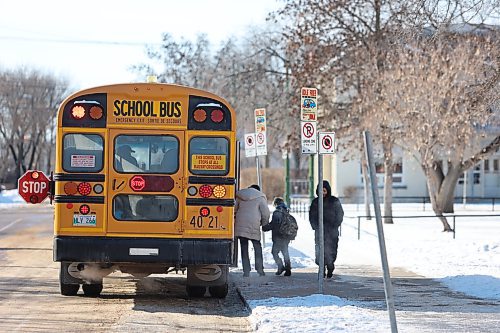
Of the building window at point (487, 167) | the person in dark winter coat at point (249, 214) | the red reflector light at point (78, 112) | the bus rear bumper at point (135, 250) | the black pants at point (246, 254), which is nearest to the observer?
the bus rear bumper at point (135, 250)

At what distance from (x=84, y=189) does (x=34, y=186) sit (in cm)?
115

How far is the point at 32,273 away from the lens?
16594mm

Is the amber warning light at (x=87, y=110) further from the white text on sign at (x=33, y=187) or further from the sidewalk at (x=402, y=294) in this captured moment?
the sidewalk at (x=402, y=294)

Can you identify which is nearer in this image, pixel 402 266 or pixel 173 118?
pixel 173 118

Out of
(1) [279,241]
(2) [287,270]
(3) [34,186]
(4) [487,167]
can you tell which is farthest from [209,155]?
(4) [487,167]

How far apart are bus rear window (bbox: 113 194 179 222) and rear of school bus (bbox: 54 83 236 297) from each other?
0.01 metres

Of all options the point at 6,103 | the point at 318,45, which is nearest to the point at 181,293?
the point at 318,45

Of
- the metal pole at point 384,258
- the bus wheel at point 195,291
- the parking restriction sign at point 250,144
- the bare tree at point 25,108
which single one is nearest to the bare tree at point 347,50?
the parking restriction sign at point 250,144

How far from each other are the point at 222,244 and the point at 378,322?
2695mm

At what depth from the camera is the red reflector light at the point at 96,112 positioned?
12.4 metres

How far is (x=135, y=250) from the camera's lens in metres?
12.3

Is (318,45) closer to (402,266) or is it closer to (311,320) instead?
(402,266)

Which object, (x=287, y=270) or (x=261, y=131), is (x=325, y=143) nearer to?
(x=287, y=270)

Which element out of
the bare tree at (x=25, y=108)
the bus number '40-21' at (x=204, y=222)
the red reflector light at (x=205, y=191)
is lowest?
the bus number '40-21' at (x=204, y=222)
